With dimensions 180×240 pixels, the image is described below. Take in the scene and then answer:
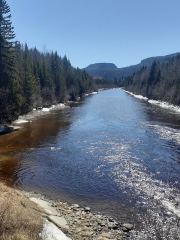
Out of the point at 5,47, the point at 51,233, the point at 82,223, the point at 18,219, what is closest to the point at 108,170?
the point at 82,223

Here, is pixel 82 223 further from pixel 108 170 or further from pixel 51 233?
pixel 108 170

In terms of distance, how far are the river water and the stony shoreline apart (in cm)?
68

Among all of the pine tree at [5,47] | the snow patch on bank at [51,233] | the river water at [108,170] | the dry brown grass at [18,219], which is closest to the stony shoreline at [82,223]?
the snow patch on bank at [51,233]

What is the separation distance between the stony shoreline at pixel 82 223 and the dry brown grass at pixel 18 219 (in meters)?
0.85

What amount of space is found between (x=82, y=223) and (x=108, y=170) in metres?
7.83

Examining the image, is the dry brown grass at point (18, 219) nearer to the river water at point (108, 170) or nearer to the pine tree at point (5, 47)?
the river water at point (108, 170)

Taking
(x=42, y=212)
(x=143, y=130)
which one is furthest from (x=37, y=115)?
(x=42, y=212)

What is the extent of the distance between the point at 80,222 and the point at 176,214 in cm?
571

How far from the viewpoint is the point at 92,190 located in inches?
570

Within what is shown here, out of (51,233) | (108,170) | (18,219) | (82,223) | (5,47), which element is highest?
(5,47)

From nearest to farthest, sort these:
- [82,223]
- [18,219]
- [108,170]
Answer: [18,219] → [82,223] → [108,170]

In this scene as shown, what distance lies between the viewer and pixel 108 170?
17797 mm

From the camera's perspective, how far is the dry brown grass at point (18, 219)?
7262 millimetres

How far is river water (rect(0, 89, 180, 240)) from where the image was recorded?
39.0ft
